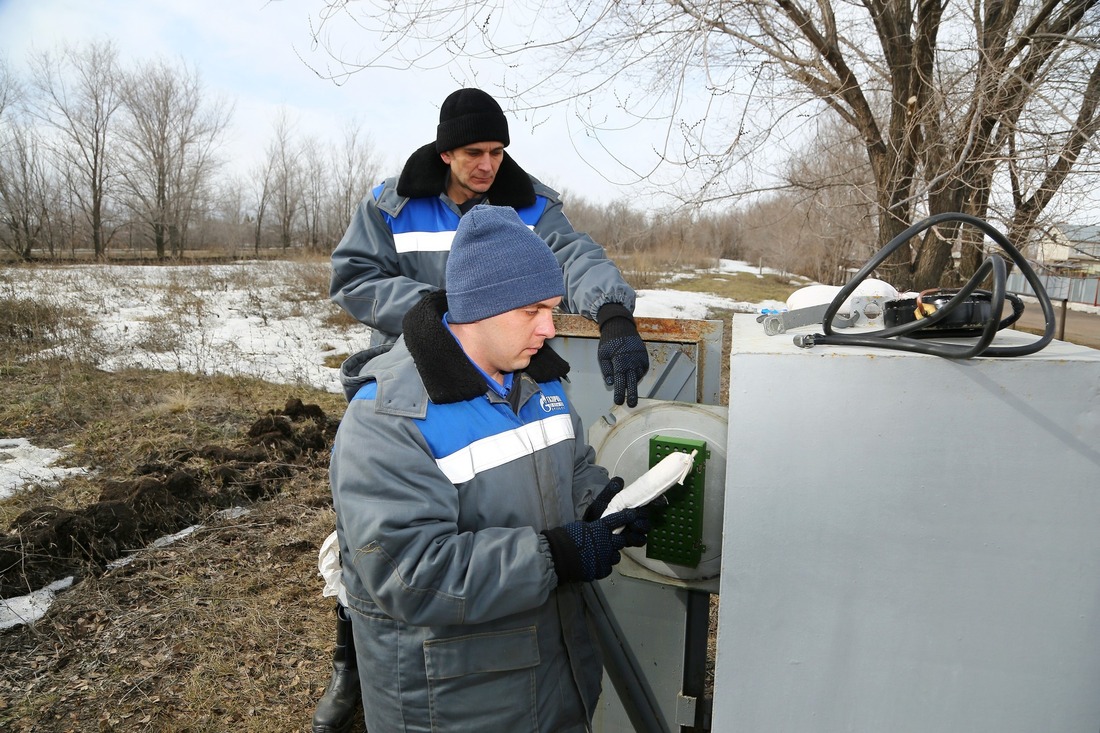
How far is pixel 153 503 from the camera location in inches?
169

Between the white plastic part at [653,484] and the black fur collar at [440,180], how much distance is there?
114cm

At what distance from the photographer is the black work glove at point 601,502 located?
1.69 m

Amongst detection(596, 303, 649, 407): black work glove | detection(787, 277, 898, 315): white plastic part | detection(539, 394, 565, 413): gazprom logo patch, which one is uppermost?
detection(787, 277, 898, 315): white plastic part

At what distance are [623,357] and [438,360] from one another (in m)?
0.66

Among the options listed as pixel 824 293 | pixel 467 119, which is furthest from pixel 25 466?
pixel 824 293

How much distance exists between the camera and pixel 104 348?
9.33 m

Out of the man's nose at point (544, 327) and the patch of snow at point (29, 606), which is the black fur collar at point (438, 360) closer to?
the man's nose at point (544, 327)

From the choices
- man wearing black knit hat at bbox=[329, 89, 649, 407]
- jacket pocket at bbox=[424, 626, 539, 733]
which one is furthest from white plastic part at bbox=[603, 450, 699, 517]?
man wearing black knit hat at bbox=[329, 89, 649, 407]

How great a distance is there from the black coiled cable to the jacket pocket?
2.89ft

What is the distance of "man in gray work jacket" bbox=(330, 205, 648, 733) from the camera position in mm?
1315

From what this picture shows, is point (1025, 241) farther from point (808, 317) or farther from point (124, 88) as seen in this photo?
point (124, 88)

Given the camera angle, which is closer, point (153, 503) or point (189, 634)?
point (189, 634)

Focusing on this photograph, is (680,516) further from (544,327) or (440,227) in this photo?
(440,227)

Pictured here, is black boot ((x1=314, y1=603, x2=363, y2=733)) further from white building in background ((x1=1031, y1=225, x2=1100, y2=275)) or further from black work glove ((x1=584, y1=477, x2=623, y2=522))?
white building in background ((x1=1031, y1=225, x2=1100, y2=275))
